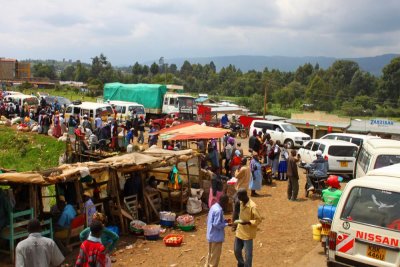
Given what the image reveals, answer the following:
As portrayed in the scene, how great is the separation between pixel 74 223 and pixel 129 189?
87.0 inches

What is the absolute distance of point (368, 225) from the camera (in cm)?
635

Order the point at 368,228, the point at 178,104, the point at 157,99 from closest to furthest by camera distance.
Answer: the point at 368,228, the point at 178,104, the point at 157,99

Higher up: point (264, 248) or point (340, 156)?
point (340, 156)

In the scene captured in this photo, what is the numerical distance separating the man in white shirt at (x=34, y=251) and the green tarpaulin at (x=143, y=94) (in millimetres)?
28453

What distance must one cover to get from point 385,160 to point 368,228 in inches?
191

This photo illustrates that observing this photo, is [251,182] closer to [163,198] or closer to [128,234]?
[163,198]

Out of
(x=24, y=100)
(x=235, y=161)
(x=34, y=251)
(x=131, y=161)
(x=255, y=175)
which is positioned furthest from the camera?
(x=24, y=100)

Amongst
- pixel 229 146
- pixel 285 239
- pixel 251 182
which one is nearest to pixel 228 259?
pixel 285 239

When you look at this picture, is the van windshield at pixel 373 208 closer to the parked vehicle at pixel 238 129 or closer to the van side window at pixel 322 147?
the van side window at pixel 322 147

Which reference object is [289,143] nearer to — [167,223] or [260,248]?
[167,223]

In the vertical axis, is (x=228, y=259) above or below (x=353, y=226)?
below

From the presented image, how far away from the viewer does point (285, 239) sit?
10.2 m

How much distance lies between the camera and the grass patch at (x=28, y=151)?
25.1m

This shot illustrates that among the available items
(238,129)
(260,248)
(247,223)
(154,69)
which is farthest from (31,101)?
(154,69)
